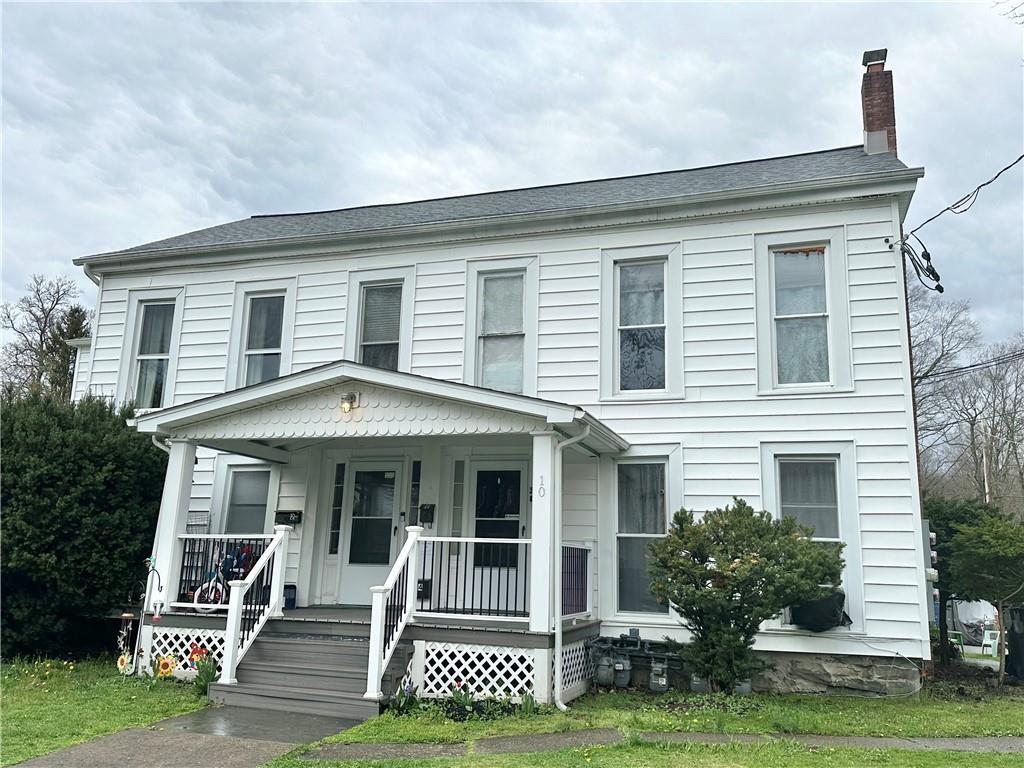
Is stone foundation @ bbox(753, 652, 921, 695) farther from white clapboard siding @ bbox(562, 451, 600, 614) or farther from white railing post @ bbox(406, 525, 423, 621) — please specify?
white railing post @ bbox(406, 525, 423, 621)

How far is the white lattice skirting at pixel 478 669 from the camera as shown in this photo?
25.4ft

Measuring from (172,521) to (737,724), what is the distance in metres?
6.88

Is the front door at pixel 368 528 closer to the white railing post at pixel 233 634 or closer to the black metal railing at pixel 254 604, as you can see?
the black metal railing at pixel 254 604

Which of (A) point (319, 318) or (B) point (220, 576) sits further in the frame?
(A) point (319, 318)

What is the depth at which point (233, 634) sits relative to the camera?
8133 mm

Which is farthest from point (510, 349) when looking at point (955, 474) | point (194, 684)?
point (955, 474)

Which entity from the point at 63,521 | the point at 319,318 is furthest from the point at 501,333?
the point at 63,521

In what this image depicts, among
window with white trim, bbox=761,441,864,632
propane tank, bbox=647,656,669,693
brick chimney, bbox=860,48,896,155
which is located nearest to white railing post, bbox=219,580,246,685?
propane tank, bbox=647,656,669,693

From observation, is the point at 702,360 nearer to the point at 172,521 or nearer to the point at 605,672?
the point at 605,672

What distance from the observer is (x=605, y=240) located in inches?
416

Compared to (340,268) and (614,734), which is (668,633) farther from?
(340,268)

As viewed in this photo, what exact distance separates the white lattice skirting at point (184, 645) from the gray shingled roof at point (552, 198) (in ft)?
19.3

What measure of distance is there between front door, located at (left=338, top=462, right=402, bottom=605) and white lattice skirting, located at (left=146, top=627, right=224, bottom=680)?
76.2 inches

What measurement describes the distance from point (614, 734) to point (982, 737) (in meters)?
3.19
